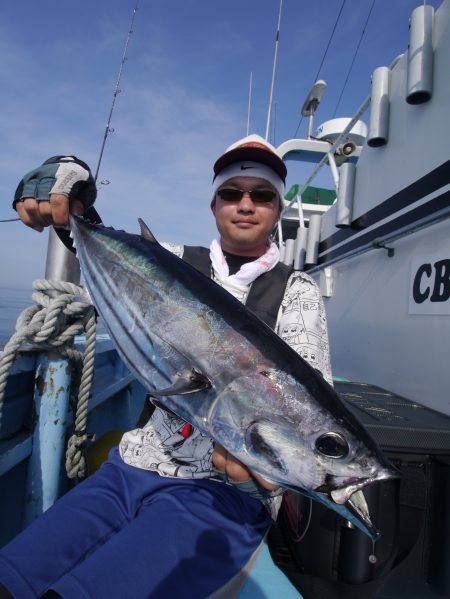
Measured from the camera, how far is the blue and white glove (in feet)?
5.95

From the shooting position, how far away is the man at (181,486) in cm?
124

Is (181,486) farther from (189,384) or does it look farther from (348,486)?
(348,486)

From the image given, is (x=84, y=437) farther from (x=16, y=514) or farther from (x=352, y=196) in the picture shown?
(x=352, y=196)

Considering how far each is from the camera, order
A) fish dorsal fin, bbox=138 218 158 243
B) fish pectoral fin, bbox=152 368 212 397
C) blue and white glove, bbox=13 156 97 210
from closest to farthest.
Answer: fish pectoral fin, bbox=152 368 212 397 < fish dorsal fin, bbox=138 218 158 243 < blue and white glove, bbox=13 156 97 210

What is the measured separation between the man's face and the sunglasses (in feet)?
0.03

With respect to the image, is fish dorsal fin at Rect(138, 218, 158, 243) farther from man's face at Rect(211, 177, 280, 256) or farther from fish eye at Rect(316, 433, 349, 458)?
fish eye at Rect(316, 433, 349, 458)

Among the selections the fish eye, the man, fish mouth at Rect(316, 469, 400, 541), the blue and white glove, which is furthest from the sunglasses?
fish mouth at Rect(316, 469, 400, 541)

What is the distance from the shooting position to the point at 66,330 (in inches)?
76.1

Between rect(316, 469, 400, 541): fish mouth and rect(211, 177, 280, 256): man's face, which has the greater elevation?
rect(211, 177, 280, 256): man's face

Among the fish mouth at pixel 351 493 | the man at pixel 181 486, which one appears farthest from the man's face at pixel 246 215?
the fish mouth at pixel 351 493

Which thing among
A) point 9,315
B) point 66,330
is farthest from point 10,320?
point 66,330

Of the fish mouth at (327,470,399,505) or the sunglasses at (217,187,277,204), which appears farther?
the sunglasses at (217,187,277,204)

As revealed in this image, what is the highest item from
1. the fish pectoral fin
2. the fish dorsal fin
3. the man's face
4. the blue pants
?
the man's face

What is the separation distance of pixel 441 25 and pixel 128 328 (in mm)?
3639
